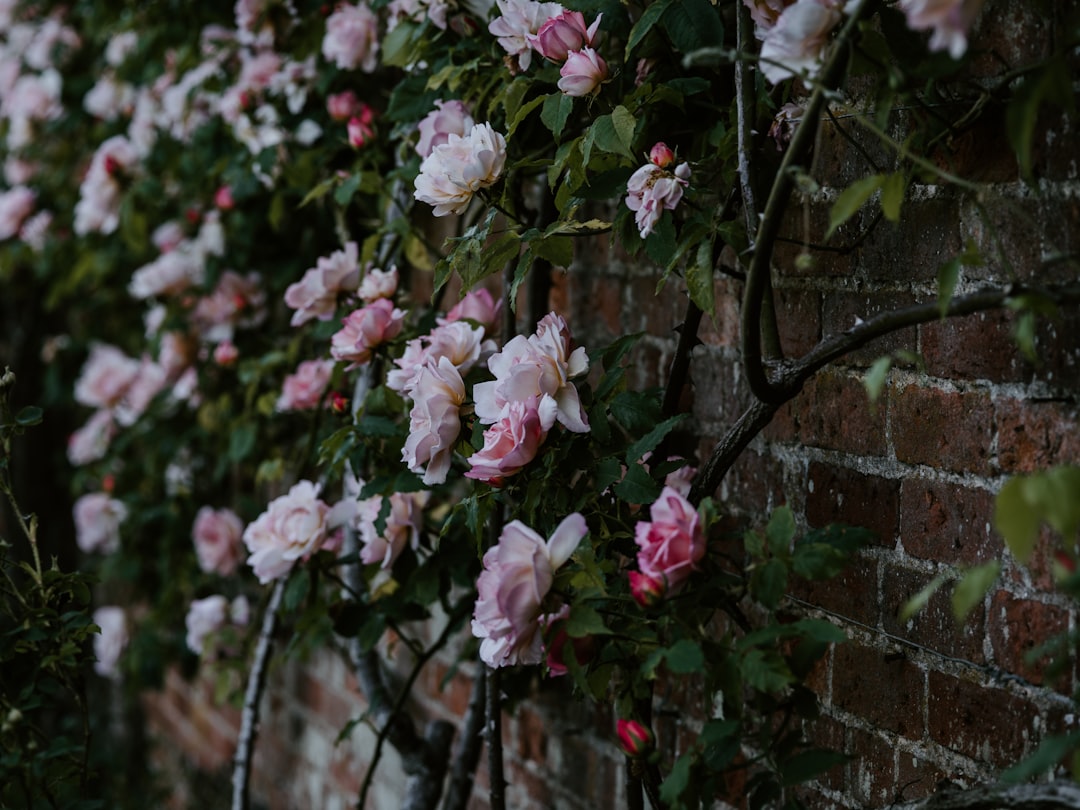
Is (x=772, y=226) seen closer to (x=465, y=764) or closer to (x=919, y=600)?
(x=919, y=600)

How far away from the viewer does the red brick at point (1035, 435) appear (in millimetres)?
840

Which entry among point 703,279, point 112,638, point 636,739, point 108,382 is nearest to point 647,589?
point 636,739

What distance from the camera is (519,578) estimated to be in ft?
2.92

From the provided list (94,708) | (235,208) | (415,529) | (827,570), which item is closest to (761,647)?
(827,570)

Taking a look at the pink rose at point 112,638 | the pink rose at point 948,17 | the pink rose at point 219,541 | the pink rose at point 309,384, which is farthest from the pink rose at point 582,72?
the pink rose at point 112,638

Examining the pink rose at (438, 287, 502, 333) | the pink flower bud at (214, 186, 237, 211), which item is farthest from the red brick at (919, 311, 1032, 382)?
the pink flower bud at (214, 186, 237, 211)

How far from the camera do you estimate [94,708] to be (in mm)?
3309

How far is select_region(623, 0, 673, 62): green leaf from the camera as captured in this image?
995 mm

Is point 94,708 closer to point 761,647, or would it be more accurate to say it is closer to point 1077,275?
point 761,647

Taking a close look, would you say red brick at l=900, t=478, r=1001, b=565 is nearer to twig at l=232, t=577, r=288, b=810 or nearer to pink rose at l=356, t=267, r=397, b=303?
pink rose at l=356, t=267, r=397, b=303

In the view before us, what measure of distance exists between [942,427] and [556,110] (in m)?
0.47

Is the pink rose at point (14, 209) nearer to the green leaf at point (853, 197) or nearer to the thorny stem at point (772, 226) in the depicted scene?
the thorny stem at point (772, 226)

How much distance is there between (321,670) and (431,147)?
4.71 feet

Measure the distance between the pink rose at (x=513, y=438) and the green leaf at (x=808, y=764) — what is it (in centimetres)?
34
